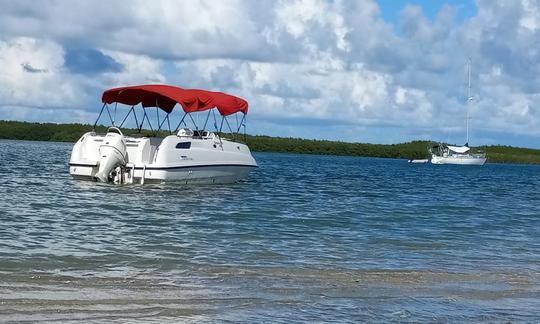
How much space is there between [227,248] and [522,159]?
14696cm

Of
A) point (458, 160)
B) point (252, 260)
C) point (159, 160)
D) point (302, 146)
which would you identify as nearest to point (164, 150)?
point (159, 160)

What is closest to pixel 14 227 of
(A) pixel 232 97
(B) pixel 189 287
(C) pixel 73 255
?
(C) pixel 73 255

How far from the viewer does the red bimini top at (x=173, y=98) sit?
29.4 metres

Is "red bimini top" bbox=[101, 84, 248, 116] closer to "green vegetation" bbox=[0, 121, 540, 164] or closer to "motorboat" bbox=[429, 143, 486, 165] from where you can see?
"motorboat" bbox=[429, 143, 486, 165]

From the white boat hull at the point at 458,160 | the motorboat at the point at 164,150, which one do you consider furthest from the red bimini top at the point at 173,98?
the white boat hull at the point at 458,160

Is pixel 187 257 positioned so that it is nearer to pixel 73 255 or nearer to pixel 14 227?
pixel 73 255

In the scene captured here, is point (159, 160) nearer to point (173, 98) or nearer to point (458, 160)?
point (173, 98)

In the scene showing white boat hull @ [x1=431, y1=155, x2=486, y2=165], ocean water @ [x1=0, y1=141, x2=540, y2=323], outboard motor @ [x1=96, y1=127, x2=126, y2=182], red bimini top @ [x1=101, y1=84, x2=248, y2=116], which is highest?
red bimini top @ [x1=101, y1=84, x2=248, y2=116]

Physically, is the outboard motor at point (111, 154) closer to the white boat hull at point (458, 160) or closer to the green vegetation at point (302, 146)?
the white boat hull at point (458, 160)

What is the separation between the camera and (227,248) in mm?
14320

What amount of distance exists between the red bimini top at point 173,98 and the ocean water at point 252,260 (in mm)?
5213

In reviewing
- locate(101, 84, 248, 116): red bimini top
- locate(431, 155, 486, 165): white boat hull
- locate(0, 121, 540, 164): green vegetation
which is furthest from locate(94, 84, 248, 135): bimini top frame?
locate(0, 121, 540, 164): green vegetation

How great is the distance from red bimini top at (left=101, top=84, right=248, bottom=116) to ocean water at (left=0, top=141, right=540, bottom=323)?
5.21m

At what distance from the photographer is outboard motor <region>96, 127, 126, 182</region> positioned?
26828 mm
